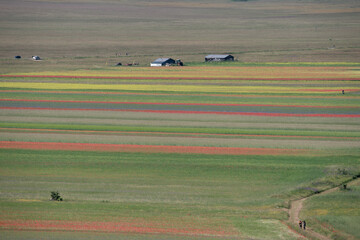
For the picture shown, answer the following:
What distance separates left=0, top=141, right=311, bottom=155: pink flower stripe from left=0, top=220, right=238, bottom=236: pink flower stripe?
14.7 metres

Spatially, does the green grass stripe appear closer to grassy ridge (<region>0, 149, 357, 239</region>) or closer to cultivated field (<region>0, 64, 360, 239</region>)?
cultivated field (<region>0, 64, 360, 239</region>)

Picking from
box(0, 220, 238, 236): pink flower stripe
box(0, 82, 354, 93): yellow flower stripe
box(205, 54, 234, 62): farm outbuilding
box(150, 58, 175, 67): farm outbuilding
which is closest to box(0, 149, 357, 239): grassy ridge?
box(0, 220, 238, 236): pink flower stripe

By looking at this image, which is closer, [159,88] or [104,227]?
[104,227]

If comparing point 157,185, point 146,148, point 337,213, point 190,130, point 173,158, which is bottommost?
point 337,213

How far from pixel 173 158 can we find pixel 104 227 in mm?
13777

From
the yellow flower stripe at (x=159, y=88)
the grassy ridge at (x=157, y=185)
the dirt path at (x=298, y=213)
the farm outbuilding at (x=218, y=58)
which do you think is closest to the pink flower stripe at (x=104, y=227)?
the grassy ridge at (x=157, y=185)

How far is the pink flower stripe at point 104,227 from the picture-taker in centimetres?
3247

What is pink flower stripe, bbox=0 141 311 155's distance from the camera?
156 ft

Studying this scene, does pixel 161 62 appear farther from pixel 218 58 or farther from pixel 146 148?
pixel 146 148

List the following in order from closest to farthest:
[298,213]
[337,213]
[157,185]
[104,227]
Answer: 1. [104,227]
2. [337,213]
3. [298,213]
4. [157,185]

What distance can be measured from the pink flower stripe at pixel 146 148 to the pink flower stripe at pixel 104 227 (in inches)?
578

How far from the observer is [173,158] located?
4612cm

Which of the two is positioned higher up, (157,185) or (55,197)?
(157,185)

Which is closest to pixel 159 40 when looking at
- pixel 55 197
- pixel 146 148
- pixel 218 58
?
pixel 218 58
